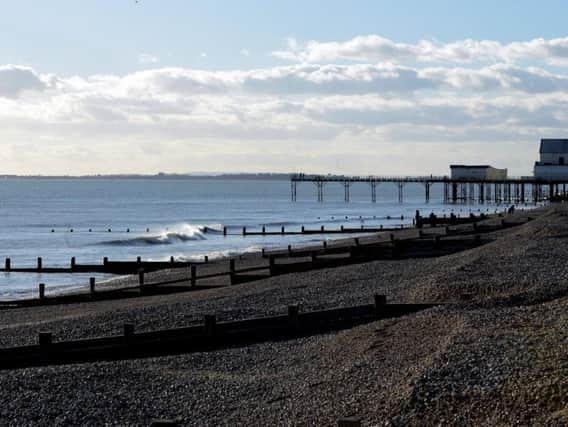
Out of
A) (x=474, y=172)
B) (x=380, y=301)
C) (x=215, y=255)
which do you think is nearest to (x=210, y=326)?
(x=380, y=301)

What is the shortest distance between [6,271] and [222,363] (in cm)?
2935

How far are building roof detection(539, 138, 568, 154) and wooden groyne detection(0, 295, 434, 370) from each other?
10469 centimetres

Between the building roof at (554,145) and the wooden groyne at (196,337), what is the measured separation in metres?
105

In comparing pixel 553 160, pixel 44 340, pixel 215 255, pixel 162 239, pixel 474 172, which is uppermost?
pixel 553 160

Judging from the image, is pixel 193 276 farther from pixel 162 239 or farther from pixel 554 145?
pixel 554 145

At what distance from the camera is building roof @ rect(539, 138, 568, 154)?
118 meters

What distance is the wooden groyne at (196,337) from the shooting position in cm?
1677

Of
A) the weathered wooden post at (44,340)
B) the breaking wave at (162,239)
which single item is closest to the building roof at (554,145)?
the breaking wave at (162,239)

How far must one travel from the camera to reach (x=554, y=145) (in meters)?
119

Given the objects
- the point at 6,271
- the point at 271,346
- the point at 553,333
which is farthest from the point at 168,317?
the point at 6,271

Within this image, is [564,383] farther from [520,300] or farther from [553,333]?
[520,300]

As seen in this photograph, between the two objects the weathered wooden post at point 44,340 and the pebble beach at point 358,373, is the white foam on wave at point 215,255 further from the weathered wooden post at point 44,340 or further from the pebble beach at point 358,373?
the weathered wooden post at point 44,340

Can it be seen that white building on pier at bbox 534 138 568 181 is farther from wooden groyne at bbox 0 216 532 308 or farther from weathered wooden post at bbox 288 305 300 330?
weathered wooden post at bbox 288 305 300 330

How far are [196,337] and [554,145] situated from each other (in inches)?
4231
